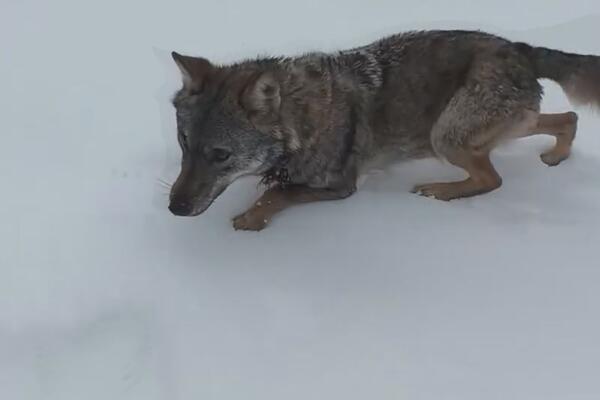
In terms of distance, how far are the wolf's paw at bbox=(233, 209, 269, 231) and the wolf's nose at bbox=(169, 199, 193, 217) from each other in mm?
313

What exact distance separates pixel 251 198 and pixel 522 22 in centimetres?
259

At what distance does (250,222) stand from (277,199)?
20 centimetres

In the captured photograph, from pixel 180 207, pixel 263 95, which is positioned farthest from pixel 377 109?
pixel 180 207

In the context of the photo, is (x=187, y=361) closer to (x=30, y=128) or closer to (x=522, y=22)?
(x=30, y=128)

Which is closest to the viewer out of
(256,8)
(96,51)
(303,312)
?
(303,312)

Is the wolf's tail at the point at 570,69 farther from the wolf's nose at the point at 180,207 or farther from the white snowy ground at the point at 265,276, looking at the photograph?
the wolf's nose at the point at 180,207

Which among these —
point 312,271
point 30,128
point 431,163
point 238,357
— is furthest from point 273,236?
point 30,128

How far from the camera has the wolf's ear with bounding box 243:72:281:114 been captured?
147 inches

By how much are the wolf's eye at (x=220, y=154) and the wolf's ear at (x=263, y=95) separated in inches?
9.2

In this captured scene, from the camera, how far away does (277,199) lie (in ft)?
13.3

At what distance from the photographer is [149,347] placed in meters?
3.31

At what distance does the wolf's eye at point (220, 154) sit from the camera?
3.75 meters

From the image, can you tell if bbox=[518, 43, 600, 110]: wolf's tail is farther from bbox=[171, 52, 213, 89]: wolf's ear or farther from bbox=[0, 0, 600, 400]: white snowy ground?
bbox=[171, 52, 213, 89]: wolf's ear

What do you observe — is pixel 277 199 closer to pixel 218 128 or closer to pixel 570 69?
pixel 218 128
